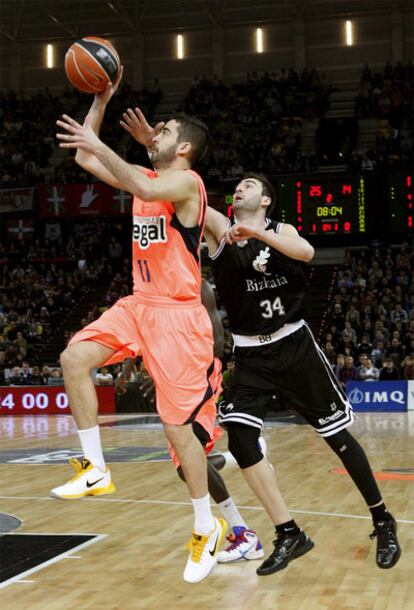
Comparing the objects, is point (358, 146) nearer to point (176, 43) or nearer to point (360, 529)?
point (176, 43)

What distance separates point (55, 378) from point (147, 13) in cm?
1633

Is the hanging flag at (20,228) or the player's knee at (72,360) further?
the hanging flag at (20,228)

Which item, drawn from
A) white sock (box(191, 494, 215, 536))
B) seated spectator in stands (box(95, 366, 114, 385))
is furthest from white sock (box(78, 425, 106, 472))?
seated spectator in stands (box(95, 366, 114, 385))

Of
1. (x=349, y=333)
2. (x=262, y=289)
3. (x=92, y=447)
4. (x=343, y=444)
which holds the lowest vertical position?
(x=349, y=333)

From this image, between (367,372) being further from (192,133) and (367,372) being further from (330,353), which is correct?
(192,133)

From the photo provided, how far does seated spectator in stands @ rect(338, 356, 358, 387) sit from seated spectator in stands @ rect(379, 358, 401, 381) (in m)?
0.56

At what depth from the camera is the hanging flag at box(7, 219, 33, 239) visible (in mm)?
29062

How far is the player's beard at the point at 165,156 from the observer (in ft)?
16.0

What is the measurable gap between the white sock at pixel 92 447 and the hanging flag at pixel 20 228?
25.0 m

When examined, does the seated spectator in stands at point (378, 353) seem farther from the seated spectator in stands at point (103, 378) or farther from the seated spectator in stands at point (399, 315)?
the seated spectator in stands at point (103, 378)

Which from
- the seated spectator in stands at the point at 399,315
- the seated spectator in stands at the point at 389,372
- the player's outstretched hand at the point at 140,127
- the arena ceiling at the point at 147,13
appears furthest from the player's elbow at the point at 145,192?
the arena ceiling at the point at 147,13

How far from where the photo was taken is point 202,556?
15.8ft

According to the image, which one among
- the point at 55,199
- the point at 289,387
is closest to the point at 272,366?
the point at 289,387

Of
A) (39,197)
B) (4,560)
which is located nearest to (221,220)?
(4,560)
